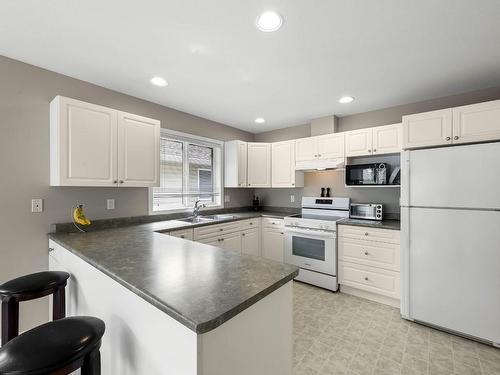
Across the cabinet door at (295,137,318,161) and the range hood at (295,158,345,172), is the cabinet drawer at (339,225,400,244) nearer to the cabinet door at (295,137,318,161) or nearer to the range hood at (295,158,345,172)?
the range hood at (295,158,345,172)

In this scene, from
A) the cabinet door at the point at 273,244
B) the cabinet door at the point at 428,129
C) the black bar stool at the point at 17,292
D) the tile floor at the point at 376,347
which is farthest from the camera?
the cabinet door at the point at 273,244

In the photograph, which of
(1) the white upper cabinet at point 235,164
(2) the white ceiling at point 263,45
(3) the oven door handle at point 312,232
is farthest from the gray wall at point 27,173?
(3) the oven door handle at point 312,232

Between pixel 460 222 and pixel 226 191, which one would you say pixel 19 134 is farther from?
pixel 460 222

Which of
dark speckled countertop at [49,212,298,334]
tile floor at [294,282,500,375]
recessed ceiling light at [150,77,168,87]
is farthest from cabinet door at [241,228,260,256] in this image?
recessed ceiling light at [150,77,168,87]

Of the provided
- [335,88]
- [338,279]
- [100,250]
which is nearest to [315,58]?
[335,88]

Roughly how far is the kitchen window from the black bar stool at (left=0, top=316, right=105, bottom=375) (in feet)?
7.04

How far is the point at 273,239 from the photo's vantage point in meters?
3.69

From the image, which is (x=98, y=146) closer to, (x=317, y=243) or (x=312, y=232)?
(x=312, y=232)

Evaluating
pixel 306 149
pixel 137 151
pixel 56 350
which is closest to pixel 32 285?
pixel 56 350

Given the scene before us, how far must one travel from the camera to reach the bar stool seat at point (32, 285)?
129 centimetres

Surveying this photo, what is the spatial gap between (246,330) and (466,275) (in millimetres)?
2282

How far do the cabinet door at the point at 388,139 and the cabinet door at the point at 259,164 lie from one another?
5.70 feet

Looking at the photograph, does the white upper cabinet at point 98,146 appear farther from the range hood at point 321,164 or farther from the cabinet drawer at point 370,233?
the cabinet drawer at point 370,233

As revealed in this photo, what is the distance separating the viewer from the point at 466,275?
203 cm
